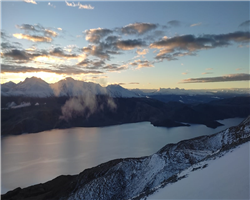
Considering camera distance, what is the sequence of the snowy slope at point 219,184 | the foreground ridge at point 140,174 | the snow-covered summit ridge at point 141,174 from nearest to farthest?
the snowy slope at point 219,184, the snow-covered summit ridge at point 141,174, the foreground ridge at point 140,174

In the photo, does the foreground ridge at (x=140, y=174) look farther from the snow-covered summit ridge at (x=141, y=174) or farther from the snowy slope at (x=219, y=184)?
the snowy slope at (x=219, y=184)

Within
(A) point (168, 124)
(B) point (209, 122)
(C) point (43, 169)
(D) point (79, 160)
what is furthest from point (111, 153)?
(B) point (209, 122)

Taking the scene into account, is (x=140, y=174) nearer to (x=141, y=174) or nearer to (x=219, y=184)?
(x=141, y=174)

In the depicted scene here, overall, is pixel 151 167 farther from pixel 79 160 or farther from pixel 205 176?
pixel 79 160

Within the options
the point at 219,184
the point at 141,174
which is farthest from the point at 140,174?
the point at 219,184

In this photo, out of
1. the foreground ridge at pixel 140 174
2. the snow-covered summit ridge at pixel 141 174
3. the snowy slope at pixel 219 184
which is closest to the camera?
the snowy slope at pixel 219 184

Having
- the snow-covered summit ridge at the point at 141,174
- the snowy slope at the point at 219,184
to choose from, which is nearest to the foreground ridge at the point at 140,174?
the snow-covered summit ridge at the point at 141,174

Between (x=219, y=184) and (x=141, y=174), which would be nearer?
(x=219, y=184)

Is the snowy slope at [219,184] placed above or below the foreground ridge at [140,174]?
above

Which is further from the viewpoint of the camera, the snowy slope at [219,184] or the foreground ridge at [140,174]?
the foreground ridge at [140,174]

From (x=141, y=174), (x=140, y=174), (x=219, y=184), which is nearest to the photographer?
(x=219, y=184)

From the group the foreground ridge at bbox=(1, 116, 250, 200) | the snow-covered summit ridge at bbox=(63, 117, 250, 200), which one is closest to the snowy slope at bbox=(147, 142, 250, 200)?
the foreground ridge at bbox=(1, 116, 250, 200)
